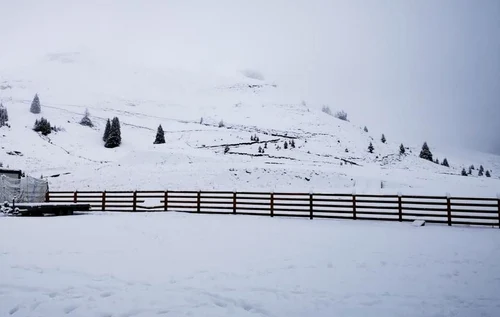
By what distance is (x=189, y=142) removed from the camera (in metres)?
75.7

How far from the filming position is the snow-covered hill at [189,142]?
111 ft

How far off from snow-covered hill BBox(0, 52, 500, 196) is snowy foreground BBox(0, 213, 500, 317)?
8.53m

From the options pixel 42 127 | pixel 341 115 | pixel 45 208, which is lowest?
pixel 45 208

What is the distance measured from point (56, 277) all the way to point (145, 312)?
300cm

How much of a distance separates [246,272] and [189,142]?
70.0 m

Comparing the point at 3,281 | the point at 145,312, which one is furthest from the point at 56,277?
the point at 145,312

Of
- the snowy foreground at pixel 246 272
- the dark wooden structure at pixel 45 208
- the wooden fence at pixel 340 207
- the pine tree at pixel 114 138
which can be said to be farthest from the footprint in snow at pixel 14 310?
the pine tree at pixel 114 138

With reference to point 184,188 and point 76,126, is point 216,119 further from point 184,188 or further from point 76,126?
point 184,188

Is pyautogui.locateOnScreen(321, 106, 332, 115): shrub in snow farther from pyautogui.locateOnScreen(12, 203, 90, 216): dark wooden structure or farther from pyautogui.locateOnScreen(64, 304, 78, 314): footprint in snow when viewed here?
pyautogui.locateOnScreen(64, 304, 78, 314): footprint in snow

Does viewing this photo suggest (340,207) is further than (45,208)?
Yes

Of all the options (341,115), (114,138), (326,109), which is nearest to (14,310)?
(114,138)

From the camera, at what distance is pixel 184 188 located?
31516 mm

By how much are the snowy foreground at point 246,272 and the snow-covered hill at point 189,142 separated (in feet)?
28.0

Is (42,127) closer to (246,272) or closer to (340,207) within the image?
(340,207)
